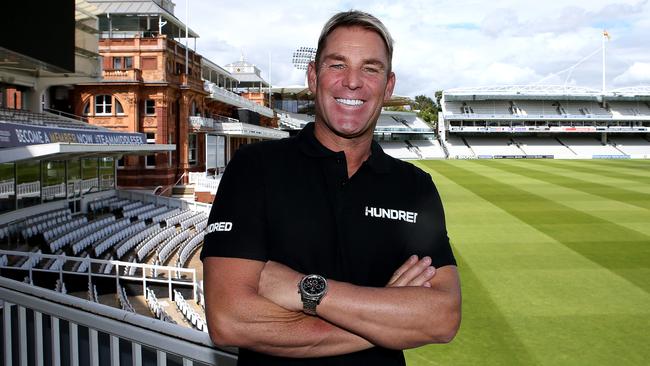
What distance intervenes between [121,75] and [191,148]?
7.04m

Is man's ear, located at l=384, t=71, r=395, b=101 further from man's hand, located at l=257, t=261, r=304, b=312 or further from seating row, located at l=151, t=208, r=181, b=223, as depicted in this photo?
seating row, located at l=151, t=208, r=181, b=223

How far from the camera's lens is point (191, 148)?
35.0 meters

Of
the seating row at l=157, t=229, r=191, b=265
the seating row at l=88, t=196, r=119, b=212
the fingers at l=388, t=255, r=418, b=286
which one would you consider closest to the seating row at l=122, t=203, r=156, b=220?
the seating row at l=88, t=196, r=119, b=212

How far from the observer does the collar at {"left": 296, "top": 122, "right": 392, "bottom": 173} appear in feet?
7.13

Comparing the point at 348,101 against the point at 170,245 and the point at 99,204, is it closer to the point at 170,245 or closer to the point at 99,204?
the point at 170,245

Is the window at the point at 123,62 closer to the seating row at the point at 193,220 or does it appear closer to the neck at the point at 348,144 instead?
the seating row at the point at 193,220

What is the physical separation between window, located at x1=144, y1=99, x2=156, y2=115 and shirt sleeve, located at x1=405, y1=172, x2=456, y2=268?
30.6m

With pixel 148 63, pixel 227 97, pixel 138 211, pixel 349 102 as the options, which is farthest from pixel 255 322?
pixel 227 97

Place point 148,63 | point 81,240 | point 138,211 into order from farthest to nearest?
point 148,63, point 138,211, point 81,240

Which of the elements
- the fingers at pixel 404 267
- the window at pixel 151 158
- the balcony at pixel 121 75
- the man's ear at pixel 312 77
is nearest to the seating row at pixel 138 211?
the window at pixel 151 158

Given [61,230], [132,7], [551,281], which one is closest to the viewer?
[551,281]

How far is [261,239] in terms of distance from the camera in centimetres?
205

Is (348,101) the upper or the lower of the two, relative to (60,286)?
upper

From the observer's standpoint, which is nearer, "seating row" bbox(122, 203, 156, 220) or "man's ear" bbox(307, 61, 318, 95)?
"man's ear" bbox(307, 61, 318, 95)
